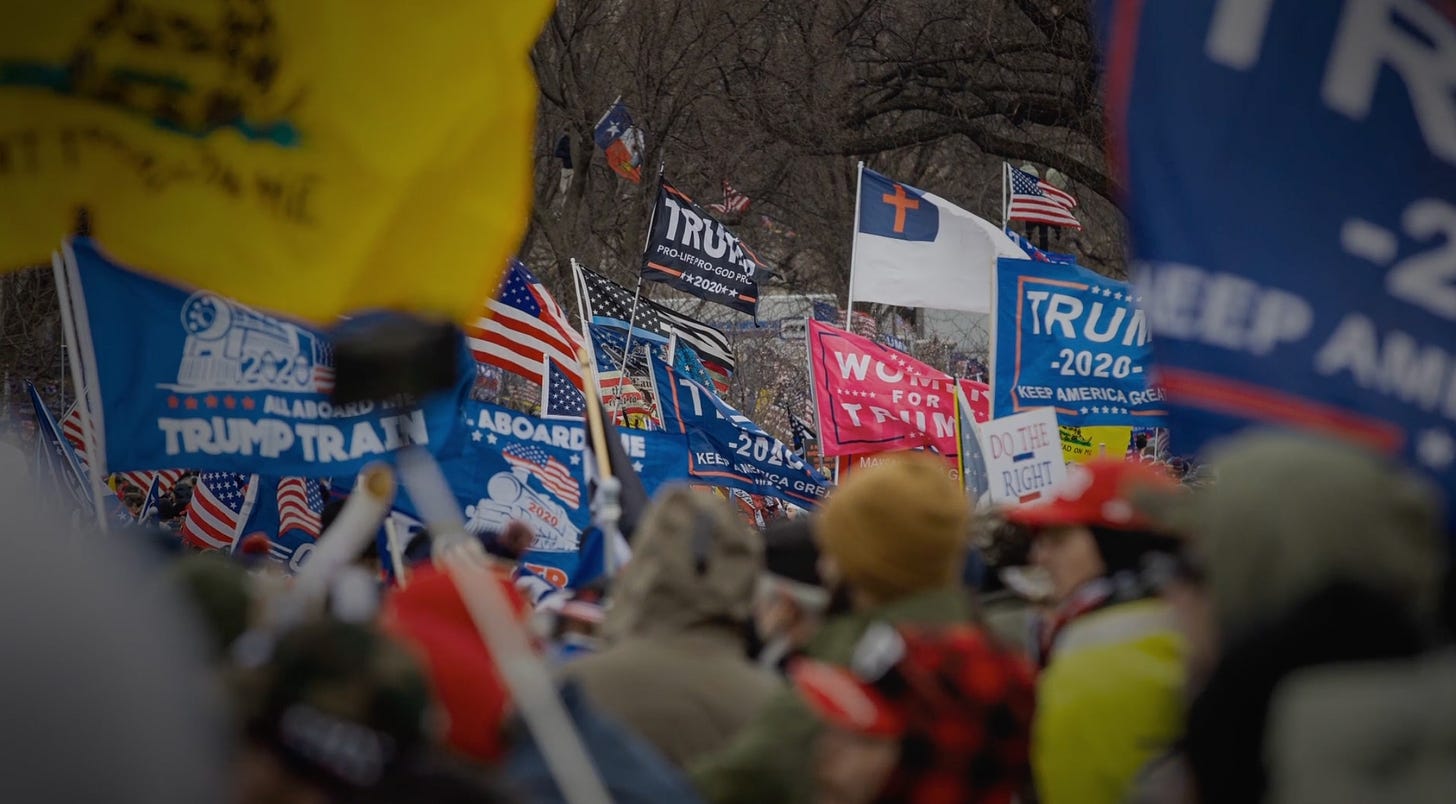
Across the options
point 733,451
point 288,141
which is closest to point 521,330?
point 733,451

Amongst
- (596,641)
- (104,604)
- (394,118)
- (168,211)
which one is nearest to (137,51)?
(168,211)

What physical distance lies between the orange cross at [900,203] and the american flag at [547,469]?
556cm

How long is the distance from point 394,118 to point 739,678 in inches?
65.8

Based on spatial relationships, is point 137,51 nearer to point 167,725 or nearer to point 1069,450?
point 167,725

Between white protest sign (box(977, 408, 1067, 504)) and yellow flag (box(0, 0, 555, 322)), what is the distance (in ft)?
18.3

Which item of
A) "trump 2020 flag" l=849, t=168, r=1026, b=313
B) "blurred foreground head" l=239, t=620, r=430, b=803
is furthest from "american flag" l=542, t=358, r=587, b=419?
"blurred foreground head" l=239, t=620, r=430, b=803

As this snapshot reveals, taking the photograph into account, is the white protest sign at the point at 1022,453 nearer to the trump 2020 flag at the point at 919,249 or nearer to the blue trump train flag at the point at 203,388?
the blue trump train flag at the point at 203,388

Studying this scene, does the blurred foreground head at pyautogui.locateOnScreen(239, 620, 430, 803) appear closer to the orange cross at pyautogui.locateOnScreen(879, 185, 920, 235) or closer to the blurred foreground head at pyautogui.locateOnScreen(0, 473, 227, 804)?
the blurred foreground head at pyautogui.locateOnScreen(0, 473, 227, 804)

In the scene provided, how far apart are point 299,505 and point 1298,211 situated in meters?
8.13

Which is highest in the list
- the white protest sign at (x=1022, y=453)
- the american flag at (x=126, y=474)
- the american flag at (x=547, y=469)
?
the white protest sign at (x=1022, y=453)

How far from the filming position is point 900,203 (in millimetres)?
13586

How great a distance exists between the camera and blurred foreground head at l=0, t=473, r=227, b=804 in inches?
37.4

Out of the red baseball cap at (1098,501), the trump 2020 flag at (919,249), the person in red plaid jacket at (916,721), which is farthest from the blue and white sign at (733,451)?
the person in red plaid jacket at (916,721)

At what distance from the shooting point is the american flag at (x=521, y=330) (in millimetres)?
9521
